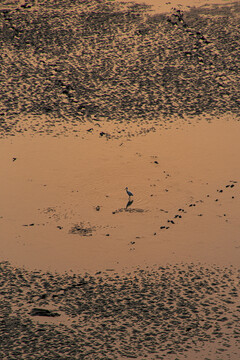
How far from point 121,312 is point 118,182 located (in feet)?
26.1

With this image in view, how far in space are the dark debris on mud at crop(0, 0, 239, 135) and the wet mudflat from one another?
0.08 meters

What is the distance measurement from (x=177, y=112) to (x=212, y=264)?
423 inches

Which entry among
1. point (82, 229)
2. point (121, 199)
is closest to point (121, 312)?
point (82, 229)

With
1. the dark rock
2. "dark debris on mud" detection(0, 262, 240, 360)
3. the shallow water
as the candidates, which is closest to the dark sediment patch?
the shallow water

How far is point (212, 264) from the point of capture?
1853 centimetres

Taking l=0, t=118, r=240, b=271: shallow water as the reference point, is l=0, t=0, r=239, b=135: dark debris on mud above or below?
above

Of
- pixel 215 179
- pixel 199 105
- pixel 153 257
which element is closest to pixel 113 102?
pixel 199 105

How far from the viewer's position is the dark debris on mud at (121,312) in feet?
48.8

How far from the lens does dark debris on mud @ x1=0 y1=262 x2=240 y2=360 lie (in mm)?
14867

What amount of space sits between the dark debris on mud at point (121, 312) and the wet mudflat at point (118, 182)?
0.04 meters

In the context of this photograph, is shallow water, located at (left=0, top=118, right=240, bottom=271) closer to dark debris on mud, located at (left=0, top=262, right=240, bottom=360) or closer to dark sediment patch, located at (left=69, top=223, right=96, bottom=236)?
dark sediment patch, located at (left=69, top=223, right=96, bottom=236)

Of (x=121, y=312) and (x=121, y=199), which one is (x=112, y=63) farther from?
(x=121, y=312)

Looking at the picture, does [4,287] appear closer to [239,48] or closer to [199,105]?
[199,105]

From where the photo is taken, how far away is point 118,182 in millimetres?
23688
